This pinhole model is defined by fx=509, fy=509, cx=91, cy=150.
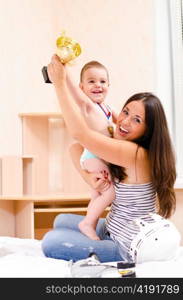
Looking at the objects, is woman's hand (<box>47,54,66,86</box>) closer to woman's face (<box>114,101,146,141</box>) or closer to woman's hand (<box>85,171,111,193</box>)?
woman's face (<box>114,101,146,141</box>)

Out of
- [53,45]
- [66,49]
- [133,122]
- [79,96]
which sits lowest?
[133,122]

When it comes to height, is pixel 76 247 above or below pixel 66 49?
below

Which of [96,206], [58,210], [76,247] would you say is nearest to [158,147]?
[96,206]

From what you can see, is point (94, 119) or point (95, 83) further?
point (95, 83)

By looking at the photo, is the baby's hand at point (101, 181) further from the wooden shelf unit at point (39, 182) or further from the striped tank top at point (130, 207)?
the wooden shelf unit at point (39, 182)

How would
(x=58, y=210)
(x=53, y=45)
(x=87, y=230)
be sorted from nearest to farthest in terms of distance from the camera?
→ (x=87, y=230), (x=58, y=210), (x=53, y=45)

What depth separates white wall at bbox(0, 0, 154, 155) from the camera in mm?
3709

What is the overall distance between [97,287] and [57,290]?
0.10m

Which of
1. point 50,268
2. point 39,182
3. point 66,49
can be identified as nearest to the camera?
point 50,268

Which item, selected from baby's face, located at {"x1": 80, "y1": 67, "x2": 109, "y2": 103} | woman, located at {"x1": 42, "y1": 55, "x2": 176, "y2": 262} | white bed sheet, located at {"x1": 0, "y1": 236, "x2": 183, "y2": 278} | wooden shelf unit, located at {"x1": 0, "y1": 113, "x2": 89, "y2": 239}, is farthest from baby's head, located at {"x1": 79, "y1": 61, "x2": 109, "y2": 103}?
wooden shelf unit, located at {"x1": 0, "y1": 113, "x2": 89, "y2": 239}

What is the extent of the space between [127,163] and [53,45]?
243 centimetres

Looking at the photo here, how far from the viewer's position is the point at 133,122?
68.9 inches

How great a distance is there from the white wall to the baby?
1674mm

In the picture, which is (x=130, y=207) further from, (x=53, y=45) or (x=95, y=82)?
(x=53, y=45)
